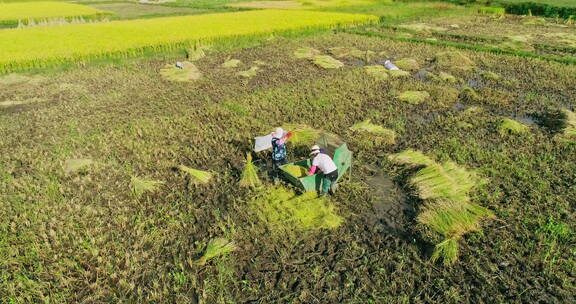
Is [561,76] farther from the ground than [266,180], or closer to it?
farther from the ground

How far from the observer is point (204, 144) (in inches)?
362

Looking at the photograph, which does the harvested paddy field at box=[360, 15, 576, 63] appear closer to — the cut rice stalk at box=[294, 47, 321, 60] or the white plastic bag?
the cut rice stalk at box=[294, 47, 321, 60]

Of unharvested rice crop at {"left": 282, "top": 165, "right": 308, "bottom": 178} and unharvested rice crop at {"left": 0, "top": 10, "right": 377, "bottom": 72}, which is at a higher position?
unharvested rice crop at {"left": 0, "top": 10, "right": 377, "bottom": 72}

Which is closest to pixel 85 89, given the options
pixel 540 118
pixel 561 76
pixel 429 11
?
pixel 540 118

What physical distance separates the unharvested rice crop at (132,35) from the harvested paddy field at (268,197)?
167 inches

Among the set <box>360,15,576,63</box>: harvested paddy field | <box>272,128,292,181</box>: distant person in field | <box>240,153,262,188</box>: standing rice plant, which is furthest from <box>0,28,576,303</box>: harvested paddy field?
<box>360,15,576,63</box>: harvested paddy field

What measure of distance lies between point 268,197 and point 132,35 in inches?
753

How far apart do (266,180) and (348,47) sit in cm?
1515

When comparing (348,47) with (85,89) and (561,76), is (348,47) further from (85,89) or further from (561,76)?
(85,89)

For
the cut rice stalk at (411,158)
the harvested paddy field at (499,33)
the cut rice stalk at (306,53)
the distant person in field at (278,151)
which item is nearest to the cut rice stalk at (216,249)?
the distant person in field at (278,151)

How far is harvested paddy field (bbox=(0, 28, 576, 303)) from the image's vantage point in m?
5.00

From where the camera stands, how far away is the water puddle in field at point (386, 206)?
6.23 metres

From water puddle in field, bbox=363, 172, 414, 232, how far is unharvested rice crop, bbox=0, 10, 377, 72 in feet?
54.1

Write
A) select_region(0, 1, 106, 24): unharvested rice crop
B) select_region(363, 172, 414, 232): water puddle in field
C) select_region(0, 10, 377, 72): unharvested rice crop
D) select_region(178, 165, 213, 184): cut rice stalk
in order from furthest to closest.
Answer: select_region(0, 1, 106, 24): unharvested rice crop
select_region(0, 10, 377, 72): unharvested rice crop
select_region(178, 165, 213, 184): cut rice stalk
select_region(363, 172, 414, 232): water puddle in field
